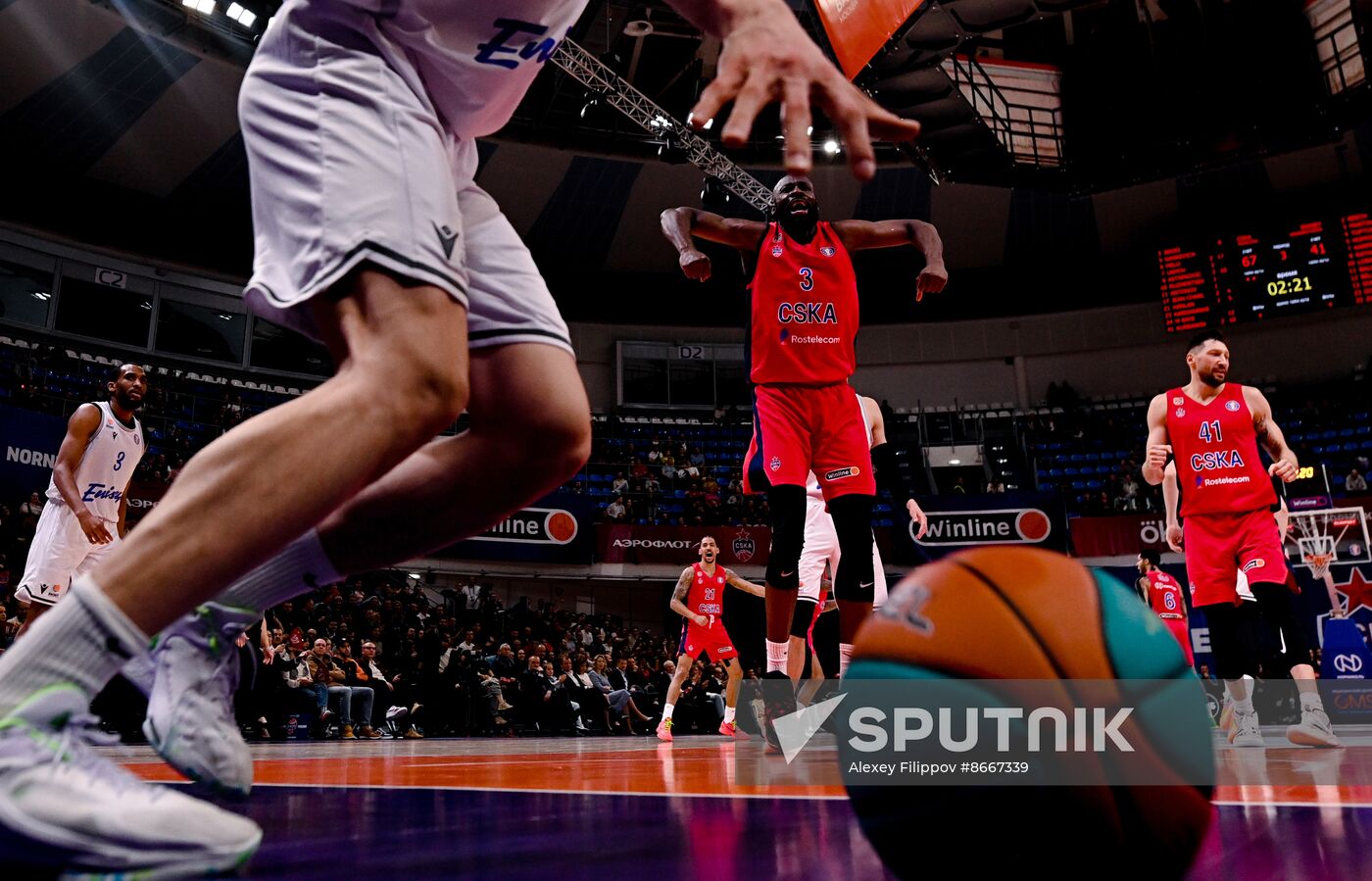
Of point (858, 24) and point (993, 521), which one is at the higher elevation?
point (858, 24)

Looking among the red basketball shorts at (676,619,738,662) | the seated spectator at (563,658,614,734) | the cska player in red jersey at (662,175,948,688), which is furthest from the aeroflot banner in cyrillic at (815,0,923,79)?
the seated spectator at (563,658,614,734)

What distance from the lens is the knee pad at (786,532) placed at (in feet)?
12.6

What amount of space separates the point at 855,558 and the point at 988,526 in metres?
14.4

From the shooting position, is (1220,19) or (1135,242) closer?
(1220,19)

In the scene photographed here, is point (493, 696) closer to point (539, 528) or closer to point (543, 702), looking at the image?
point (543, 702)

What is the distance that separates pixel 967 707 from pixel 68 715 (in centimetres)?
98

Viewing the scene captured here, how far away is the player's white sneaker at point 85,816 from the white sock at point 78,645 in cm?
2

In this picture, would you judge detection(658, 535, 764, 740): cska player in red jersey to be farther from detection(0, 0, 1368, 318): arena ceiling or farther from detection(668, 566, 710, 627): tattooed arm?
detection(0, 0, 1368, 318): arena ceiling

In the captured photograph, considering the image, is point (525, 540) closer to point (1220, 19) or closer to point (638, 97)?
point (638, 97)

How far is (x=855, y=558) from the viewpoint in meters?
3.76

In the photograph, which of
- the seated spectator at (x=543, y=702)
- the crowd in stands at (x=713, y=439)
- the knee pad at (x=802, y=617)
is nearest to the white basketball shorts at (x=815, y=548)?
the knee pad at (x=802, y=617)

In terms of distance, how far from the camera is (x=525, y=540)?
16672 millimetres

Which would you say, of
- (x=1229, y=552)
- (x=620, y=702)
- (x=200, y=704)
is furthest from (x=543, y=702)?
(x=200, y=704)

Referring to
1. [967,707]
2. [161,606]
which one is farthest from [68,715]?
[967,707]
